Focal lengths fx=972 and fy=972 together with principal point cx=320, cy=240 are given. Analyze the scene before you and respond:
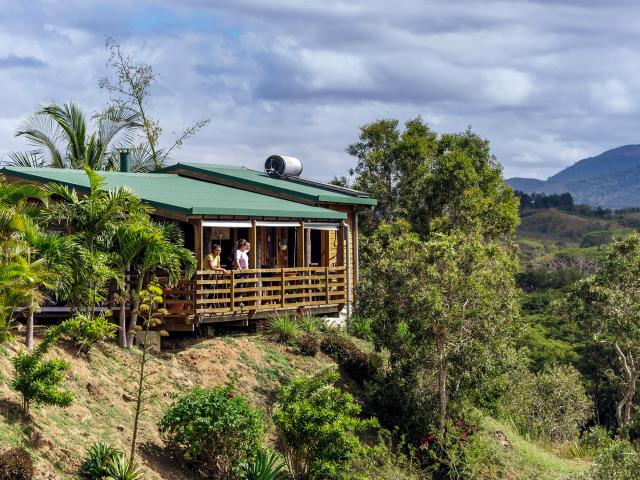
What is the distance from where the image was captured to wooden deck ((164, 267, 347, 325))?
2222 centimetres

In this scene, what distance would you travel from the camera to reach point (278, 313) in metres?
25.5

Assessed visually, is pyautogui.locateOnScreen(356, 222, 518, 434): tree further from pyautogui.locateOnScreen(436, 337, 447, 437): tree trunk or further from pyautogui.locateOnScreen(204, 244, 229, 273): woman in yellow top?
pyautogui.locateOnScreen(204, 244, 229, 273): woman in yellow top

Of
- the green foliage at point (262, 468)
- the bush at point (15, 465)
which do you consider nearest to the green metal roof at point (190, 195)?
the green foliage at point (262, 468)

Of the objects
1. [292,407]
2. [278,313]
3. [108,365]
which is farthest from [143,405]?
[278,313]

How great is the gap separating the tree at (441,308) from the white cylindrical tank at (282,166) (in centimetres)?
1057

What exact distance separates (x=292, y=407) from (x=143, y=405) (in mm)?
2836

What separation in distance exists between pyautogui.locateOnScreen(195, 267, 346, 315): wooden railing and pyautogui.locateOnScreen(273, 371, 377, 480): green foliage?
174 inches

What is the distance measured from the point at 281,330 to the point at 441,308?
4888 mm

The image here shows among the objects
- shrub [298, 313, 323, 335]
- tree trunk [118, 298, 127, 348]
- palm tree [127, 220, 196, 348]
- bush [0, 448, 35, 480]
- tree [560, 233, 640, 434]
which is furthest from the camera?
tree [560, 233, 640, 434]

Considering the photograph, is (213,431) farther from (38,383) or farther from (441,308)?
(441,308)

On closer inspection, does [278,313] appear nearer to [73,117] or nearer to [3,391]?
[3,391]

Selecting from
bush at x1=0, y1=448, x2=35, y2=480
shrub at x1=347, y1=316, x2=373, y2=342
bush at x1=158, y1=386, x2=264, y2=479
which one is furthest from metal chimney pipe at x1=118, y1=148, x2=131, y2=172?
bush at x1=0, y1=448, x2=35, y2=480

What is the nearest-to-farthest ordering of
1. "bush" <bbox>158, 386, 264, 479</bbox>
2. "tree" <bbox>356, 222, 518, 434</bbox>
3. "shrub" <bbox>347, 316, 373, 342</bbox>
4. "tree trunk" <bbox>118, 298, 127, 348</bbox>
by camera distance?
"bush" <bbox>158, 386, 264, 479</bbox>, "tree trunk" <bbox>118, 298, 127, 348</bbox>, "tree" <bbox>356, 222, 518, 434</bbox>, "shrub" <bbox>347, 316, 373, 342</bbox>

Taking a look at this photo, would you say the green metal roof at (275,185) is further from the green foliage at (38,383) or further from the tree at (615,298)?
the green foliage at (38,383)
